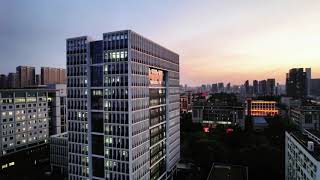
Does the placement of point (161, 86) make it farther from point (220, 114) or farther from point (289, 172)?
point (220, 114)

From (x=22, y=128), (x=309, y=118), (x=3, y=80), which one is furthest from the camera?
(x=3, y=80)

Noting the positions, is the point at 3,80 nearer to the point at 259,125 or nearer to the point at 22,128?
the point at 22,128

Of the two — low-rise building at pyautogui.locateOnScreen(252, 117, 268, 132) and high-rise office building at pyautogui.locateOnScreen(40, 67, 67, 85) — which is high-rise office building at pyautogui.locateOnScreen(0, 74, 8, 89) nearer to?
high-rise office building at pyautogui.locateOnScreen(40, 67, 67, 85)

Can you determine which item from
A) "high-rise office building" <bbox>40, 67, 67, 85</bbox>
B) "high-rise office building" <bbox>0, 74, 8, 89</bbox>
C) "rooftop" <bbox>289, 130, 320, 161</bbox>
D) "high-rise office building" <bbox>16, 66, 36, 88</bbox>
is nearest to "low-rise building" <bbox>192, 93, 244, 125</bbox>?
"rooftop" <bbox>289, 130, 320, 161</bbox>

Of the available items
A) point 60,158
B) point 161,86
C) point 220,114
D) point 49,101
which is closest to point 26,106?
point 49,101

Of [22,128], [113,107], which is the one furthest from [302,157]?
[22,128]

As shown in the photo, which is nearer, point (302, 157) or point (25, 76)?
point (302, 157)

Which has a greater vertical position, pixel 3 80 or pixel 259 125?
pixel 3 80
